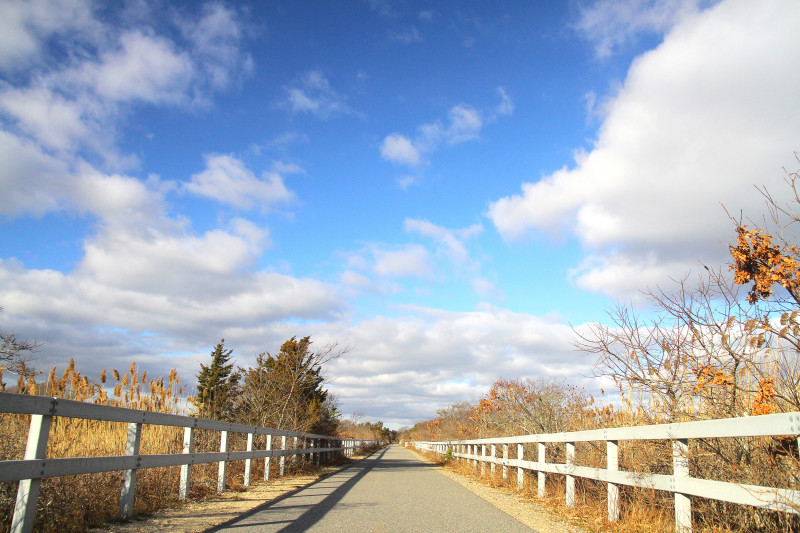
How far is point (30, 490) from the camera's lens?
4.10m

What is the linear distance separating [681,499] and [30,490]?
18.0ft

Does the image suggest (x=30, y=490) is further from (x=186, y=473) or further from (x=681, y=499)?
(x=681, y=499)

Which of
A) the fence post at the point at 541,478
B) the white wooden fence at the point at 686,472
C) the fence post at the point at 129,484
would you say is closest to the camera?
the white wooden fence at the point at 686,472

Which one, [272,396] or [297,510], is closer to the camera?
[297,510]

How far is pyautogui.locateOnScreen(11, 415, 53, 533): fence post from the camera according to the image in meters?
4.02

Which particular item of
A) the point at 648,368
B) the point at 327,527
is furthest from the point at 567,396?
the point at 327,527

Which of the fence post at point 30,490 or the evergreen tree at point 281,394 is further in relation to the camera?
the evergreen tree at point 281,394

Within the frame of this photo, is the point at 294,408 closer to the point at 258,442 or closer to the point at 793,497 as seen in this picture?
the point at 258,442

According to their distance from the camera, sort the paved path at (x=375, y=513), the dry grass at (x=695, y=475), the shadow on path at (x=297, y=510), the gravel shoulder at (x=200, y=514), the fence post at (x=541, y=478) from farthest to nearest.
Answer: the fence post at (x=541, y=478) → the paved path at (x=375, y=513) → the shadow on path at (x=297, y=510) → the gravel shoulder at (x=200, y=514) → the dry grass at (x=695, y=475)

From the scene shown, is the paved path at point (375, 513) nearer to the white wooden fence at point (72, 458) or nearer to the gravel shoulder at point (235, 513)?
the gravel shoulder at point (235, 513)

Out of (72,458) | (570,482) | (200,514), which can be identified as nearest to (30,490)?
(72,458)

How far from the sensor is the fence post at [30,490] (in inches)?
158

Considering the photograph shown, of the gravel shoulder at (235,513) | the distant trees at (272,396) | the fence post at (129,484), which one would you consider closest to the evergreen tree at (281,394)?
the distant trees at (272,396)

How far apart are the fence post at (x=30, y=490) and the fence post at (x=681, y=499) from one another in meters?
5.37
